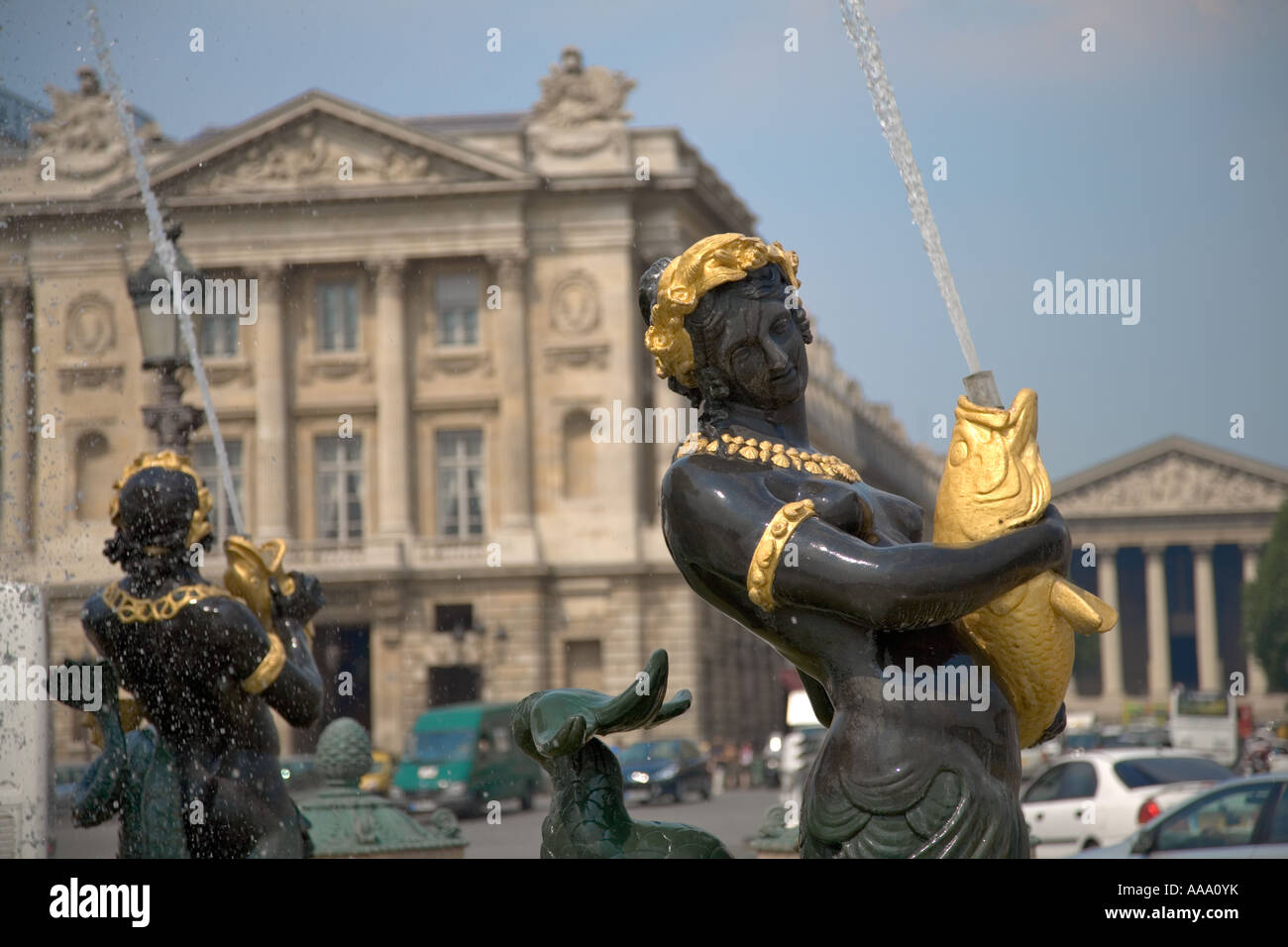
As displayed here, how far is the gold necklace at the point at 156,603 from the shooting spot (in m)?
3.95

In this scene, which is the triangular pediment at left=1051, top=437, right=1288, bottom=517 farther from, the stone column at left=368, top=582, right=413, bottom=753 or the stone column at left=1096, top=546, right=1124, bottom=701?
the stone column at left=368, top=582, right=413, bottom=753

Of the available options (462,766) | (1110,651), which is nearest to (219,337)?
(462,766)

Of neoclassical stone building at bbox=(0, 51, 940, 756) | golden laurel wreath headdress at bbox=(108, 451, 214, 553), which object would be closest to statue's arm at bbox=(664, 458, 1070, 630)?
golden laurel wreath headdress at bbox=(108, 451, 214, 553)

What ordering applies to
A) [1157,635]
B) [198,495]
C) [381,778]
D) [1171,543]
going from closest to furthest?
[198,495], [381,778], [1157,635], [1171,543]

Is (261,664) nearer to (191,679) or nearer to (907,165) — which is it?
(191,679)

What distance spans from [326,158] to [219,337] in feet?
16.2

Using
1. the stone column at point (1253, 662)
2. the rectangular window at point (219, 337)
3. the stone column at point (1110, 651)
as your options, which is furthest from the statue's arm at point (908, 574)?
the stone column at point (1110, 651)

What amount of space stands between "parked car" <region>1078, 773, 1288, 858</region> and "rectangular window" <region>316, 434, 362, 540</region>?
37475 mm

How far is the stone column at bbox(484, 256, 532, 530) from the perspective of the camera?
44625mm

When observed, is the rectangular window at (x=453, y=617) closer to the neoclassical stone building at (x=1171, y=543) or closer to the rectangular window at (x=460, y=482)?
the rectangular window at (x=460, y=482)

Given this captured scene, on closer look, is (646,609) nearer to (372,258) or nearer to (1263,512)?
(372,258)

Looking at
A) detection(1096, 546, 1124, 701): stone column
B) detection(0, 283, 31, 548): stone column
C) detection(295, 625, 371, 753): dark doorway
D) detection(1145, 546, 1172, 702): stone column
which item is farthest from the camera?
detection(1145, 546, 1172, 702): stone column

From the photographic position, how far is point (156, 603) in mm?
3953
